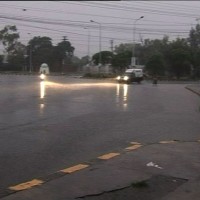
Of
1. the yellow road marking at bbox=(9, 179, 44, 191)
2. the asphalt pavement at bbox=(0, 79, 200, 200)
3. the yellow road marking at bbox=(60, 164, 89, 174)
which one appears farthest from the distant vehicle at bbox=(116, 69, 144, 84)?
the yellow road marking at bbox=(9, 179, 44, 191)

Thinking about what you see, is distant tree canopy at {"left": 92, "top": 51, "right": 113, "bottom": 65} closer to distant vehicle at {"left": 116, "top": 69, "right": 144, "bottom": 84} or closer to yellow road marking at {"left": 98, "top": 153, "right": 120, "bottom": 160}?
distant vehicle at {"left": 116, "top": 69, "right": 144, "bottom": 84}

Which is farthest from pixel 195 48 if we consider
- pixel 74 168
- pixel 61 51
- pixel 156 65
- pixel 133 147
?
pixel 74 168

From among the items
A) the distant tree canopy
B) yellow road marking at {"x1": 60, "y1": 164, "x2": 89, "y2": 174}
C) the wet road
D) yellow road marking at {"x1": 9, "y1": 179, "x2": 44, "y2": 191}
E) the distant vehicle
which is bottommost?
the distant vehicle

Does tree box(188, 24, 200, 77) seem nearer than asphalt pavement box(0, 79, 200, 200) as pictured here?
No

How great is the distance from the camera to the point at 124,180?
7641mm

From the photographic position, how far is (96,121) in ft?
51.0

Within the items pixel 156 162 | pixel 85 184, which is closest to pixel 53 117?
pixel 156 162

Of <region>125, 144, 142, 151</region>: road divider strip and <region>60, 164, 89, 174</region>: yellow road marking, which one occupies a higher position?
<region>60, 164, 89, 174</region>: yellow road marking

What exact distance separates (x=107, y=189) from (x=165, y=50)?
7954cm

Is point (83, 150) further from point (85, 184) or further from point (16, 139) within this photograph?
point (85, 184)

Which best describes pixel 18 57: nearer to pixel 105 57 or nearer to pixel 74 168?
pixel 105 57

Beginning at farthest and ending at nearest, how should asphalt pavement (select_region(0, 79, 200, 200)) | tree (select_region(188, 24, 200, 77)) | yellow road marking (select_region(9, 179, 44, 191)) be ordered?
tree (select_region(188, 24, 200, 77)) → yellow road marking (select_region(9, 179, 44, 191)) → asphalt pavement (select_region(0, 79, 200, 200))

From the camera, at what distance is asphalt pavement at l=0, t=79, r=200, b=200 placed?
6.86 meters

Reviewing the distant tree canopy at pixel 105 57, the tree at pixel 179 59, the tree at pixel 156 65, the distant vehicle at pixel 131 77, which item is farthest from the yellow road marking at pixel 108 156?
the distant tree canopy at pixel 105 57
